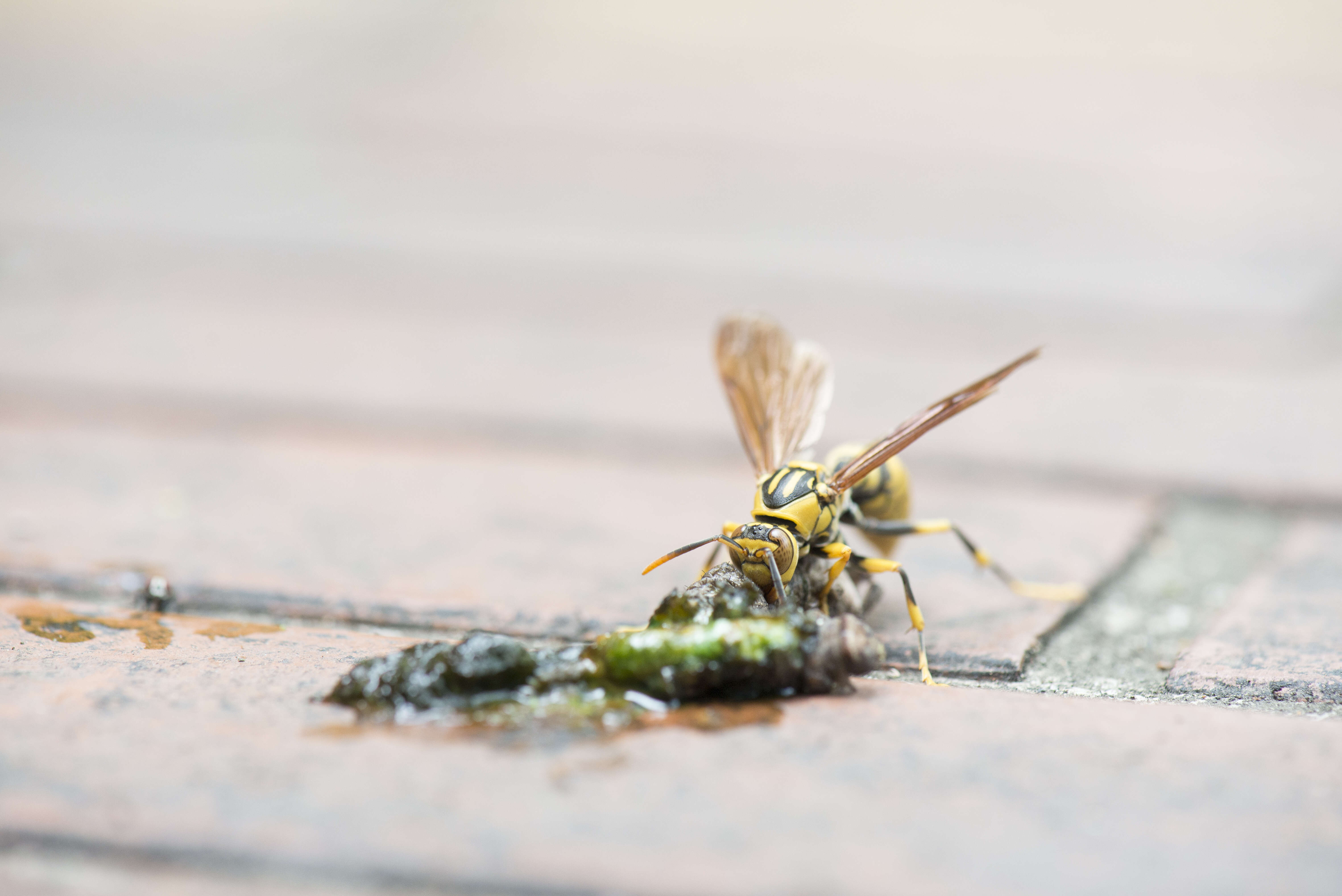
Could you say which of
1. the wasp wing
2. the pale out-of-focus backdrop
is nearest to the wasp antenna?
the wasp wing

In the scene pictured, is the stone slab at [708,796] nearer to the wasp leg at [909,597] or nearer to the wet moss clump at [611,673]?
the wet moss clump at [611,673]

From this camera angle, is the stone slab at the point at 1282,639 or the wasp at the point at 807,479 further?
the wasp at the point at 807,479

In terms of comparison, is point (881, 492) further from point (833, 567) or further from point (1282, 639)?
point (1282, 639)

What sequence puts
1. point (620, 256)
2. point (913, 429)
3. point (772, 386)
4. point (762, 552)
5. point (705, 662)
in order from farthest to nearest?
point (620, 256) < point (772, 386) < point (913, 429) < point (762, 552) < point (705, 662)

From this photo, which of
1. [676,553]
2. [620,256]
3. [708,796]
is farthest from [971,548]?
[620,256]

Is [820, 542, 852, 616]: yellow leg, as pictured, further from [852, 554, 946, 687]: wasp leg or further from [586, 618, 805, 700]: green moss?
[586, 618, 805, 700]: green moss

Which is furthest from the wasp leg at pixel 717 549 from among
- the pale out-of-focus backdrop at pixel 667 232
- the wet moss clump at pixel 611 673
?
the pale out-of-focus backdrop at pixel 667 232
